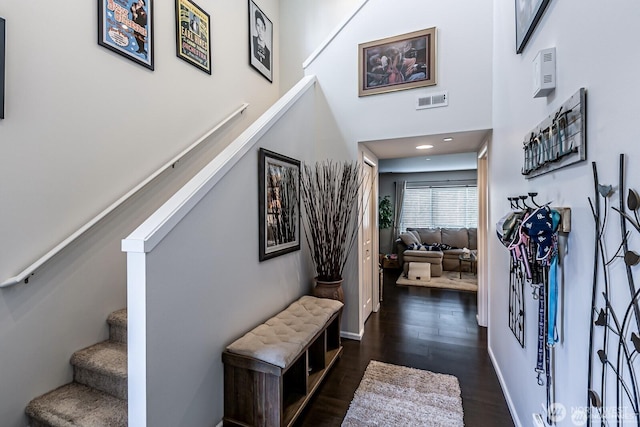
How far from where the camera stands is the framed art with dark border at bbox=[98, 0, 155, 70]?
6.90 feet

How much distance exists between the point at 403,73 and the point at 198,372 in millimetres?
3089

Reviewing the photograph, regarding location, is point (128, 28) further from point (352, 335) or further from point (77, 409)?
point (352, 335)

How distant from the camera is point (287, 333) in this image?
2.05 metres

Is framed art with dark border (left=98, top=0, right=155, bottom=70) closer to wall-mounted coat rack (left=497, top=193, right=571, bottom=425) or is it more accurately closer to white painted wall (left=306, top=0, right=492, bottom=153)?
white painted wall (left=306, top=0, right=492, bottom=153)

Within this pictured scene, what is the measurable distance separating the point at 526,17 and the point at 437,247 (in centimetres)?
541

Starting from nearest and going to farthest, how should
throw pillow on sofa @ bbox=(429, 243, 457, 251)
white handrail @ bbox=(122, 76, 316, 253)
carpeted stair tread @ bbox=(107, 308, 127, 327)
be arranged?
white handrail @ bbox=(122, 76, 316, 253) → carpeted stair tread @ bbox=(107, 308, 127, 327) → throw pillow on sofa @ bbox=(429, 243, 457, 251)

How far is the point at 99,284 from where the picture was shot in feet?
6.70

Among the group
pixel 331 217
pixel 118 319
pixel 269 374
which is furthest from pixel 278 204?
pixel 118 319

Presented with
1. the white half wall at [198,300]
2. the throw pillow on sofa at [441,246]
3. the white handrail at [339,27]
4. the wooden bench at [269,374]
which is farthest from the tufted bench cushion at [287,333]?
the throw pillow on sofa at [441,246]

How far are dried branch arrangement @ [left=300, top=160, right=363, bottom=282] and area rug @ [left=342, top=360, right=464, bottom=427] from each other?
3.26ft

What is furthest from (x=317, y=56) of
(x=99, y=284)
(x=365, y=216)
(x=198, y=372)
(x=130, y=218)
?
(x=198, y=372)

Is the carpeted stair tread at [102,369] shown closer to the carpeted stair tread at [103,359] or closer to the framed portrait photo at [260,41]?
the carpeted stair tread at [103,359]

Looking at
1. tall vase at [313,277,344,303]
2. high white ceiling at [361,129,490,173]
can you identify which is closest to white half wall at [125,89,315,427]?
tall vase at [313,277,344,303]

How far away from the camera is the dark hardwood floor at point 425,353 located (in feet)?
6.88
